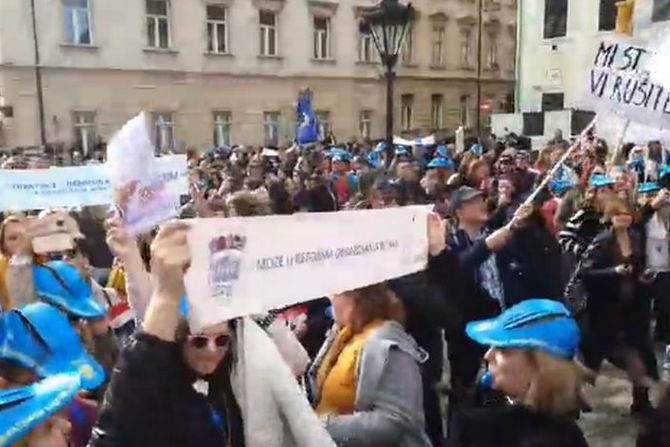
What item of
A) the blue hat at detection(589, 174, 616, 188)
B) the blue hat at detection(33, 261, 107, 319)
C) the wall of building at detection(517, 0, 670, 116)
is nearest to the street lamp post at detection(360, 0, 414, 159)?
the blue hat at detection(589, 174, 616, 188)

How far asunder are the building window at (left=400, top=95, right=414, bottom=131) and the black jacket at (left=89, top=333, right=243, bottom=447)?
3522 cm

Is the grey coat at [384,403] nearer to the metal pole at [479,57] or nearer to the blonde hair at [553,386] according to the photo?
the blonde hair at [553,386]

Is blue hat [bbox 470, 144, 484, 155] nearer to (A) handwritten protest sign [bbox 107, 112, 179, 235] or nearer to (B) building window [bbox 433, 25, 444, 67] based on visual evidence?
(A) handwritten protest sign [bbox 107, 112, 179, 235]

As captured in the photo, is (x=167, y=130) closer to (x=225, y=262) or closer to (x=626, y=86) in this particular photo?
(x=626, y=86)

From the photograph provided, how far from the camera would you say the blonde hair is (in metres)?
2.40

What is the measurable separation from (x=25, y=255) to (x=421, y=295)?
1.89 m

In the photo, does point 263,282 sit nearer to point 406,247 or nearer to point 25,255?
point 406,247

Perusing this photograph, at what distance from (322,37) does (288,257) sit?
105 ft

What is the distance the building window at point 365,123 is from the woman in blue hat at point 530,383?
105 feet

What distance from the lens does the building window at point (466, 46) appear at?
40.2 meters

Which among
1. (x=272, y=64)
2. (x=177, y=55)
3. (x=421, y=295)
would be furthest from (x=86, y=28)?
(x=421, y=295)

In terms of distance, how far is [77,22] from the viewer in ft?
86.8

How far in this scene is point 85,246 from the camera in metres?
5.22

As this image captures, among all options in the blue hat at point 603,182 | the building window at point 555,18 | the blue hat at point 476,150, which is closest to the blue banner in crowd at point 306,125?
the blue hat at point 476,150
